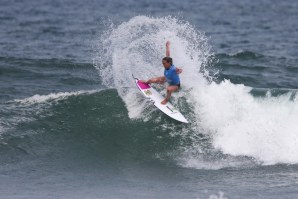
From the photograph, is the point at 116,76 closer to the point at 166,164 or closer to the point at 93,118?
the point at 93,118

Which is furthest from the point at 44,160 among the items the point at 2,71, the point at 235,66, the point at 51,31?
→ the point at 51,31

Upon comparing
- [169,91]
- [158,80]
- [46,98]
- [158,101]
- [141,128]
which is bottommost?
[141,128]

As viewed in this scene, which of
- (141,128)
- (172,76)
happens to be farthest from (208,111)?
(141,128)

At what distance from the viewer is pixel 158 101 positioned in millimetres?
18578

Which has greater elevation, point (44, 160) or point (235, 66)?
point (235, 66)

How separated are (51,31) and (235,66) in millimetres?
13668

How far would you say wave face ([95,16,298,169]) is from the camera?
17.5m

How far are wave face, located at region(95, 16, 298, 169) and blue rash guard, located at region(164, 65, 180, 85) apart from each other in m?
1.08

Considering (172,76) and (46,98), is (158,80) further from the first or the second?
(46,98)

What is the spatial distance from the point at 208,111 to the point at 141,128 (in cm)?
224

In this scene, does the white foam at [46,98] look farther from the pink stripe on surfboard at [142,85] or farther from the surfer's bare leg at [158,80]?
the surfer's bare leg at [158,80]

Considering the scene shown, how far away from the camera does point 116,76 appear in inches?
835

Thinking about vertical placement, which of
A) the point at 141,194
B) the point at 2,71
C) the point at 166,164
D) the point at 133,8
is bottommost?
the point at 141,194

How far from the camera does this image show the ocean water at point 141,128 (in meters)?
15.5
